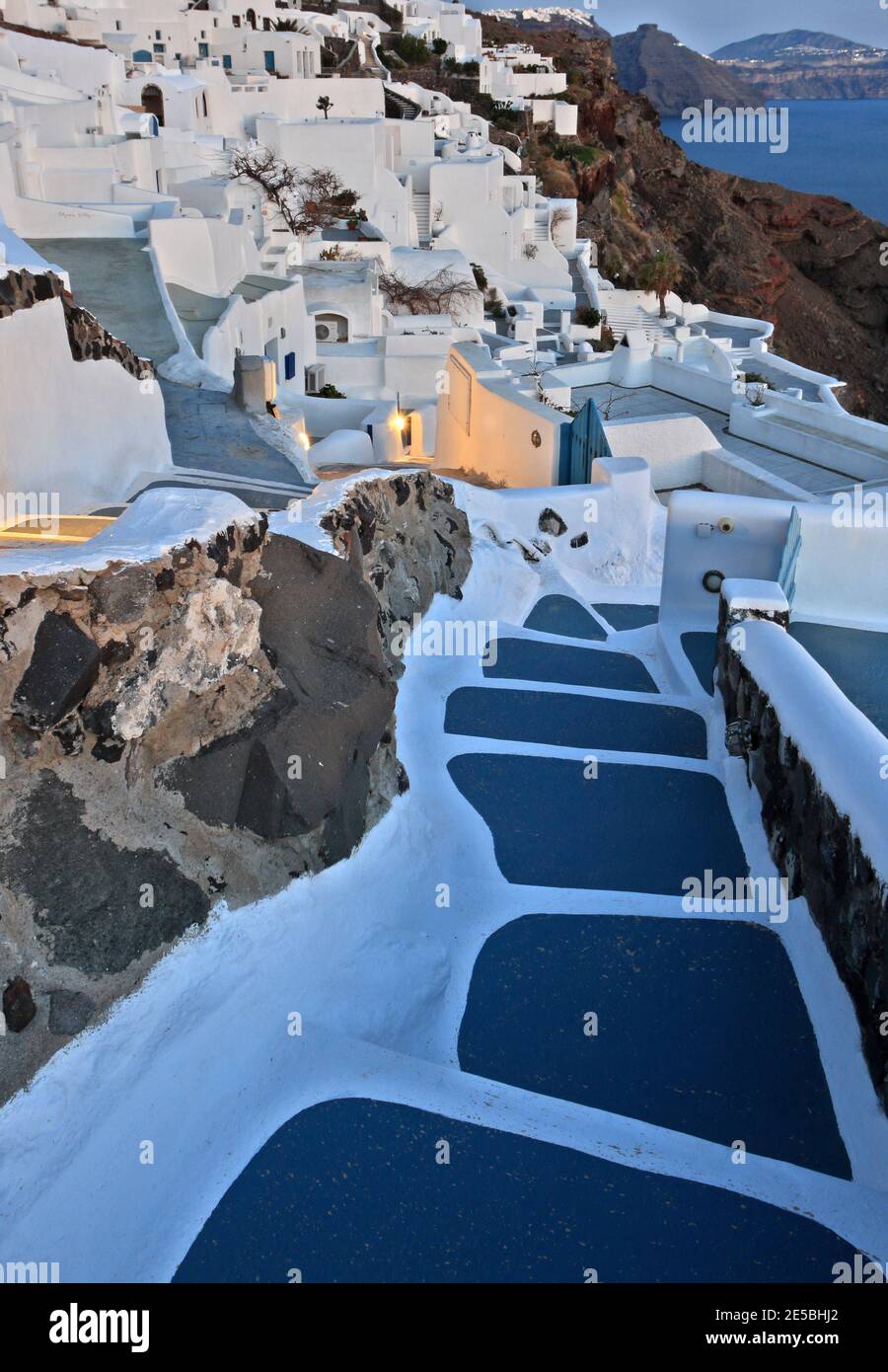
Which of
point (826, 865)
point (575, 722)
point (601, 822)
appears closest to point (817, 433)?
point (575, 722)

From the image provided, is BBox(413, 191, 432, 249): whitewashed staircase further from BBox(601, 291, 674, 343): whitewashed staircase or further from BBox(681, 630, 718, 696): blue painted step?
BBox(681, 630, 718, 696): blue painted step

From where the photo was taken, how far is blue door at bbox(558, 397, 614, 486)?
14492 millimetres

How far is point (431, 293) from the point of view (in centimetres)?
3447

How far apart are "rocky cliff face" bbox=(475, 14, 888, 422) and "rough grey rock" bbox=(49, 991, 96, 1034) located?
58.5 meters

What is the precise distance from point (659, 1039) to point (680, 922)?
0.89m

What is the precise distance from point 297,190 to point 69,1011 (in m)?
39.1

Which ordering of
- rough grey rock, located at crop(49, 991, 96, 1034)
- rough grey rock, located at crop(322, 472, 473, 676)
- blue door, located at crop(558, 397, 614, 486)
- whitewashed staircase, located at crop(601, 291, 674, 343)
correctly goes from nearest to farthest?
rough grey rock, located at crop(49, 991, 96, 1034), rough grey rock, located at crop(322, 472, 473, 676), blue door, located at crop(558, 397, 614, 486), whitewashed staircase, located at crop(601, 291, 674, 343)

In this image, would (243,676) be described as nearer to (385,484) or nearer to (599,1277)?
(599,1277)

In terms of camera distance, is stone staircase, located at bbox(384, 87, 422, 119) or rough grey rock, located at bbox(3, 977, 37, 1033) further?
stone staircase, located at bbox(384, 87, 422, 119)

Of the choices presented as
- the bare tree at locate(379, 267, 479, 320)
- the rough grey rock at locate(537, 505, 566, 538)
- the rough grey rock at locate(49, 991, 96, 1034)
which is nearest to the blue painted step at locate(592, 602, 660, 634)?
the rough grey rock at locate(537, 505, 566, 538)

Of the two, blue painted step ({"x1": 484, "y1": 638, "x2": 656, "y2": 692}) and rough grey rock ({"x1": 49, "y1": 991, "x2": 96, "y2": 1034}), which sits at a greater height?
rough grey rock ({"x1": 49, "y1": 991, "x2": 96, "y2": 1034})

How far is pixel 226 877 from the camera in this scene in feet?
17.0

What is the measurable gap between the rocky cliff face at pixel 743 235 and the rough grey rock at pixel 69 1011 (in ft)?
192

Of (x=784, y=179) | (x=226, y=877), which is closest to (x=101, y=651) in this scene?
(x=226, y=877)
